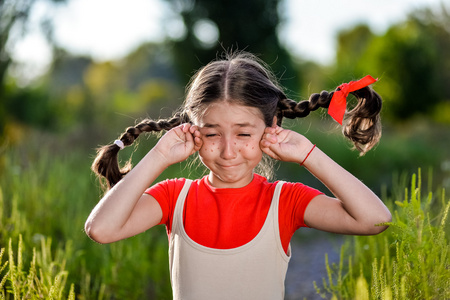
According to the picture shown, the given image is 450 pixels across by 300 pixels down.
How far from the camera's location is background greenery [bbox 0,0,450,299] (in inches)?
117

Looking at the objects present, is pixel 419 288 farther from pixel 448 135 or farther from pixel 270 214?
pixel 448 135

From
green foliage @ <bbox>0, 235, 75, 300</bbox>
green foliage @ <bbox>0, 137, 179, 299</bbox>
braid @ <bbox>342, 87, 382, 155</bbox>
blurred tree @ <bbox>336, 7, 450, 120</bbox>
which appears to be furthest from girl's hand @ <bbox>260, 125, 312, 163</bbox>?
blurred tree @ <bbox>336, 7, 450, 120</bbox>

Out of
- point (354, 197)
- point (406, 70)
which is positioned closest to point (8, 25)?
point (354, 197)

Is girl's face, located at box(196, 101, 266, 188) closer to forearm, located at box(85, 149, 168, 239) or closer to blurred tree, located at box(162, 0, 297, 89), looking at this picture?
forearm, located at box(85, 149, 168, 239)

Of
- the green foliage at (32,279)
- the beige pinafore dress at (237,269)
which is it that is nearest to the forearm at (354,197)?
the beige pinafore dress at (237,269)

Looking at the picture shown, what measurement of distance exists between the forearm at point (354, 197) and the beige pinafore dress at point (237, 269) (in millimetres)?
244

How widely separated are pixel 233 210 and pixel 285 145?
345 millimetres

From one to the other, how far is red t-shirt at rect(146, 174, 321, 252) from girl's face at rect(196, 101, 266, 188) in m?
0.09

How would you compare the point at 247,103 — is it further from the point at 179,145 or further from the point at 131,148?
the point at 131,148

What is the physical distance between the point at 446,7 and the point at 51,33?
15.9 metres

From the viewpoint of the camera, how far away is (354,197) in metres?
1.94

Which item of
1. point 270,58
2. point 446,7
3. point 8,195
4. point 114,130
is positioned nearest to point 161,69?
point 446,7

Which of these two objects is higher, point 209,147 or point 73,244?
point 209,147

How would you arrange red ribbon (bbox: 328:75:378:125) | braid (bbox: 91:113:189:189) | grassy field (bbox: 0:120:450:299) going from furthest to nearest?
braid (bbox: 91:113:189:189)
red ribbon (bbox: 328:75:378:125)
grassy field (bbox: 0:120:450:299)
